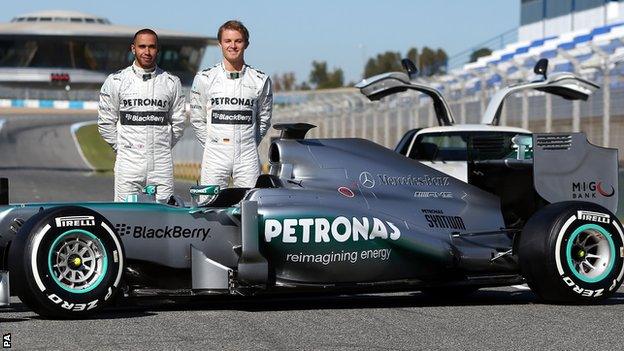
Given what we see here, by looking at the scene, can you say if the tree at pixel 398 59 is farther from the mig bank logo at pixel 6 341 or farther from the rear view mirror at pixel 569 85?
the mig bank logo at pixel 6 341

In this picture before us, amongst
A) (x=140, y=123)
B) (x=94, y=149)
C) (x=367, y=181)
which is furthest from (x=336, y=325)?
(x=94, y=149)

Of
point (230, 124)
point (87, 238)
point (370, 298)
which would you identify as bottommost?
point (370, 298)

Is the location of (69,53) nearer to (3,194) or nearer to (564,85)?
(564,85)

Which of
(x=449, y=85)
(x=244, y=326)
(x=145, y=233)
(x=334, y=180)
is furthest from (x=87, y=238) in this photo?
(x=449, y=85)

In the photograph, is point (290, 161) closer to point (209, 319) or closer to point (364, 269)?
point (364, 269)

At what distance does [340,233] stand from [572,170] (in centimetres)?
170

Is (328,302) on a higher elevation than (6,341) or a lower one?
lower

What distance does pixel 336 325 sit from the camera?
24.4 ft

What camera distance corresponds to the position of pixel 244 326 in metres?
7.37

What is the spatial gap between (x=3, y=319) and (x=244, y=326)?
1.36 metres

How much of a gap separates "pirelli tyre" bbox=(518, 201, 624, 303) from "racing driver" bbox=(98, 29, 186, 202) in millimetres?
2542

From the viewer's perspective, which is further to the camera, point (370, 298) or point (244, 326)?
point (370, 298)

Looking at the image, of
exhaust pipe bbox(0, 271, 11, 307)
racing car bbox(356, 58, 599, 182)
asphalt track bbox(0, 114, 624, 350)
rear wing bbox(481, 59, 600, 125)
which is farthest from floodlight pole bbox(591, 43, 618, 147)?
exhaust pipe bbox(0, 271, 11, 307)

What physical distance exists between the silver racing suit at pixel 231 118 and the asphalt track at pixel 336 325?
0.97 m
